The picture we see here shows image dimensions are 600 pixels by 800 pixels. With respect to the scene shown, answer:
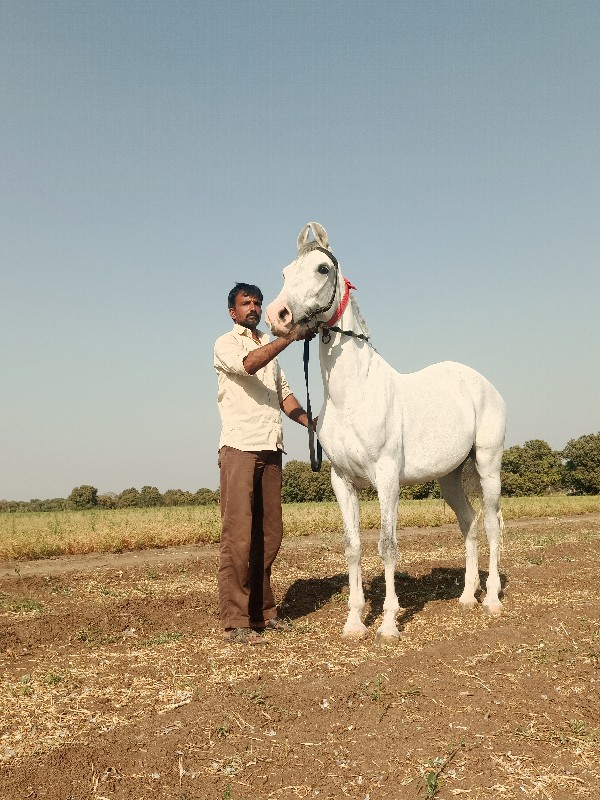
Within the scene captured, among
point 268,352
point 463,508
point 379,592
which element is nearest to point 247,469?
point 268,352

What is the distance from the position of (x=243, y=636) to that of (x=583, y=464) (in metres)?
48.1

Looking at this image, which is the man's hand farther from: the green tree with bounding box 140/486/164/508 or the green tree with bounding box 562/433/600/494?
the green tree with bounding box 562/433/600/494

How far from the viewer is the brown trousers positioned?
593 centimetres

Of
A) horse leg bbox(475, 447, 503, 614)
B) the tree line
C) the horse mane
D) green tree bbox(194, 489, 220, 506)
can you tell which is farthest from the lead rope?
green tree bbox(194, 489, 220, 506)

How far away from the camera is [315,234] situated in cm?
534

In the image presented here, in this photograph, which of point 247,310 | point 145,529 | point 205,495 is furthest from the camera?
point 205,495

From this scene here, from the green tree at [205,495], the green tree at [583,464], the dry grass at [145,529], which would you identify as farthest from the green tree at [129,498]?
the green tree at [583,464]

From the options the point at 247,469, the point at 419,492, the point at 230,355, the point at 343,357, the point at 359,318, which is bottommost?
the point at 419,492

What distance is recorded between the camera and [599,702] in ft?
12.7

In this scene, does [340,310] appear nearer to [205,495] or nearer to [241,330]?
[241,330]

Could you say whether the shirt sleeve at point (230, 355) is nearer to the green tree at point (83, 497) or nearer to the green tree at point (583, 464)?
the green tree at point (83, 497)

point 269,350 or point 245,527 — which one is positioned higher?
point 269,350

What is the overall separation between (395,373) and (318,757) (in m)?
3.63

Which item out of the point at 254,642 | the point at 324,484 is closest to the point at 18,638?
the point at 254,642
